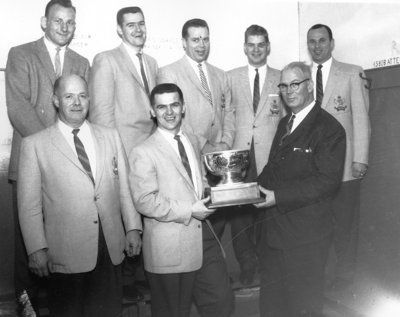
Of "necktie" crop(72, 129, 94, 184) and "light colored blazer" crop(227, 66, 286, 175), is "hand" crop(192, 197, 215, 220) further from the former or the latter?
"light colored blazer" crop(227, 66, 286, 175)

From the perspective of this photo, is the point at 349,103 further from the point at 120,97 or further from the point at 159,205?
the point at 159,205

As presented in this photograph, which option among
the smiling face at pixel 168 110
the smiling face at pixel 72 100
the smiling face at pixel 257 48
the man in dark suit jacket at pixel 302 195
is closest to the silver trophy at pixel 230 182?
the man in dark suit jacket at pixel 302 195

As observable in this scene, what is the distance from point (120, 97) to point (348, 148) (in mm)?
1811

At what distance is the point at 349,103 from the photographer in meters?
3.73

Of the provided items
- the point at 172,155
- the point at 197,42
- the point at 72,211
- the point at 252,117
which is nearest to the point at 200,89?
the point at 197,42

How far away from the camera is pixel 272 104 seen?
364cm

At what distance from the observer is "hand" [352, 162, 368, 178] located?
3660mm

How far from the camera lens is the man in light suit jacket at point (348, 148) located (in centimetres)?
365

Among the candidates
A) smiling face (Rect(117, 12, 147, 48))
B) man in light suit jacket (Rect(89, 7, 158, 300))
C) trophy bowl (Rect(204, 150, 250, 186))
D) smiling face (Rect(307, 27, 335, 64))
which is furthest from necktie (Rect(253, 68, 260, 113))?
trophy bowl (Rect(204, 150, 250, 186))

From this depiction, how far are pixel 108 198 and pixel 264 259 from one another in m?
0.93

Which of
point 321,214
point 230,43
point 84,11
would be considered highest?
point 84,11

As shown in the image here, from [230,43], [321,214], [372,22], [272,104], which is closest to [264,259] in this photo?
[321,214]

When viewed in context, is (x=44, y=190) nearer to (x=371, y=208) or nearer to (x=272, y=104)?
(x=272, y=104)

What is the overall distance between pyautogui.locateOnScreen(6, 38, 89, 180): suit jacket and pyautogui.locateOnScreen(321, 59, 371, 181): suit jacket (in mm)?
2023
